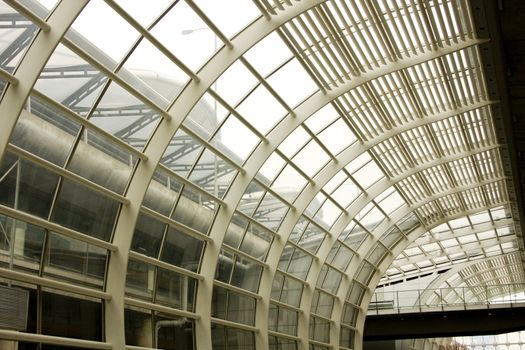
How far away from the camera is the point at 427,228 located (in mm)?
41219

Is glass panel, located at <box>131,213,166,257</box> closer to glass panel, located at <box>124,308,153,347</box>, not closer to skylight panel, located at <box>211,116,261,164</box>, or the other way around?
glass panel, located at <box>124,308,153,347</box>

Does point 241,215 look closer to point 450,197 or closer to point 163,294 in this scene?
point 163,294

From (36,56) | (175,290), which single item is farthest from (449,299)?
(36,56)

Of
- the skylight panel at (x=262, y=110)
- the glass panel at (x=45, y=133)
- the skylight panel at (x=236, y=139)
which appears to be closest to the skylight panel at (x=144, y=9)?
the glass panel at (x=45, y=133)

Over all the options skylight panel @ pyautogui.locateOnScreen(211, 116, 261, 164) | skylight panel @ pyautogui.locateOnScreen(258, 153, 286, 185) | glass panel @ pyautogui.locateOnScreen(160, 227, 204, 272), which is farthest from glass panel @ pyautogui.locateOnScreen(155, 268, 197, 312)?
skylight panel @ pyautogui.locateOnScreen(258, 153, 286, 185)

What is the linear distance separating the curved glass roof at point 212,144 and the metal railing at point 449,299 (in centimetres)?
1303

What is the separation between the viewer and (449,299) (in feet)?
149

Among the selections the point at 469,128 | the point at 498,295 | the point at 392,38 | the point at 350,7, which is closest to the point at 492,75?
the point at 392,38

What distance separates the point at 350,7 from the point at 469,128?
1032 cm

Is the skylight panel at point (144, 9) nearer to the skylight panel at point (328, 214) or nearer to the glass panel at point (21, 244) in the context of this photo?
the glass panel at point (21, 244)

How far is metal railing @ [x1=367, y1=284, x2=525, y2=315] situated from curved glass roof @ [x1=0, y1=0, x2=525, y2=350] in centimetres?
1303

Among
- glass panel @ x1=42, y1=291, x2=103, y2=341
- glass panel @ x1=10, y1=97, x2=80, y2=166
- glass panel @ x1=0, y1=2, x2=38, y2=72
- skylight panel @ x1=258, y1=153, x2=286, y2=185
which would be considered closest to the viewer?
glass panel @ x1=0, y1=2, x2=38, y2=72

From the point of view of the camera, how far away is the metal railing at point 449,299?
44312mm

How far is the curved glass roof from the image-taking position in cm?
1608
